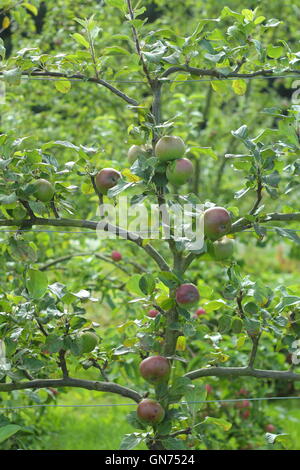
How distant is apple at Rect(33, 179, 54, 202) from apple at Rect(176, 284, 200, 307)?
0.30 m

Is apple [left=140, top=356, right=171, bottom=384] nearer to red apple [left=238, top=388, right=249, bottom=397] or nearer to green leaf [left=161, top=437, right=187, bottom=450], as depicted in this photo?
green leaf [left=161, top=437, right=187, bottom=450]

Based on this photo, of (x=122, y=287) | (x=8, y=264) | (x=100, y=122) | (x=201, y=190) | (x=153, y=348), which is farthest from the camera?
(x=201, y=190)

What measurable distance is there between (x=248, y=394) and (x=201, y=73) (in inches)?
55.6

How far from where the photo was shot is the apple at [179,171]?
120 centimetres

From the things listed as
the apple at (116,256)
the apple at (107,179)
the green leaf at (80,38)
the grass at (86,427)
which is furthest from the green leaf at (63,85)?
the grass at (86,427)

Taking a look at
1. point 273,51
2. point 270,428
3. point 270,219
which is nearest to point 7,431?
point 270,219

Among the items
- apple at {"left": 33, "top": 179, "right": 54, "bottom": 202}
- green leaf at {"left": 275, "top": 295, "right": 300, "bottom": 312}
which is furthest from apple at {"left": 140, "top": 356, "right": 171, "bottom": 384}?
apple at {"left": 33, "top": 179, "right": 54, "bottom": 202}

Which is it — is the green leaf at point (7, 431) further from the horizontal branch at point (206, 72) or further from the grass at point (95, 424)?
the grass at point (95, 424)

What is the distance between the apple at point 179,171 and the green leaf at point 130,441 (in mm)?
478

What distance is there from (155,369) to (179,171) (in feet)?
1.22

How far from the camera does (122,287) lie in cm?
230

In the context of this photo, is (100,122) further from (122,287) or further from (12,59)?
(12,59)

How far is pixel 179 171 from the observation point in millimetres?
1198
